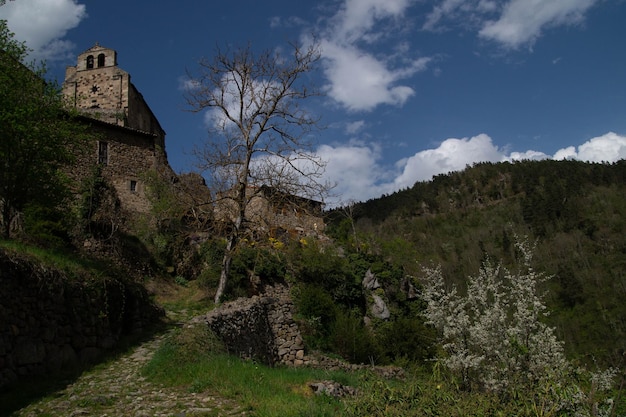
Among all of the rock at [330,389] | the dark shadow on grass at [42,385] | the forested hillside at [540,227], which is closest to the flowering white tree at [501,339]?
the rock at [330,389]

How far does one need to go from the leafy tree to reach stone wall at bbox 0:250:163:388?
3369 mm

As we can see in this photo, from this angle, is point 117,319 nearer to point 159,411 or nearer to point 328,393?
point 159,411

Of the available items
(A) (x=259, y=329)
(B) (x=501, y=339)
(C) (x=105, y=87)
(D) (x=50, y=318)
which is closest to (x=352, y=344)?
(A) (x=259, y=329)

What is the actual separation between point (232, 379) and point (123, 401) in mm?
1700

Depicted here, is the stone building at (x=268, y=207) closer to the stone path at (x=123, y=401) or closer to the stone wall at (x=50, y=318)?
the stone wall at (x=50, y=318)

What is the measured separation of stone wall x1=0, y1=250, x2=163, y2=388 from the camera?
7.89 metres

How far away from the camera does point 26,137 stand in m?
11.1

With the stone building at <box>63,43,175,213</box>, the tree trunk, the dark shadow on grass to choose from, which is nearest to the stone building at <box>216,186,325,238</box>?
the tree trunk

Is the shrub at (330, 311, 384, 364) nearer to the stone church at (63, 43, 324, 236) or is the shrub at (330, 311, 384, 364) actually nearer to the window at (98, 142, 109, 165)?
the stone church at (63, 43, 324, 236)

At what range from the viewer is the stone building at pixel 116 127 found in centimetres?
2459

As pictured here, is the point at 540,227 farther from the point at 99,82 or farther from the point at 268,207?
the point at 268,207

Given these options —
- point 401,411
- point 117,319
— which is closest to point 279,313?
point 117,319

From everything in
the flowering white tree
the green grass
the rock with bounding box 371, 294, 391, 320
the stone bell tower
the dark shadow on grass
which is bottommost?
the rock with bounding box 371, 294, 391, 320

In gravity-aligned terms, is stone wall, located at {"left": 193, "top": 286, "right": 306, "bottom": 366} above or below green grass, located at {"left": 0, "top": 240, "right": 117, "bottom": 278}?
below
